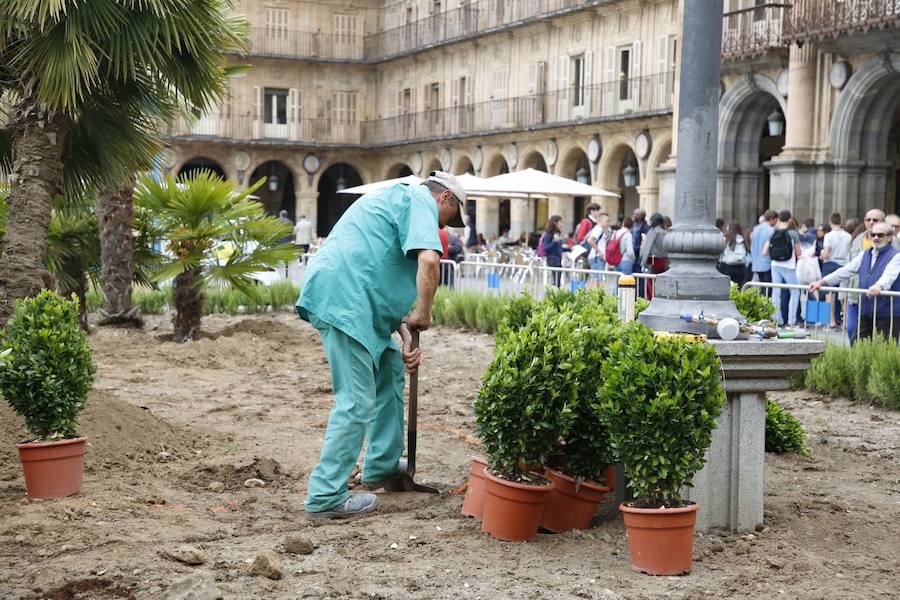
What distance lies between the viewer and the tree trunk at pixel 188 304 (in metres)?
12.6

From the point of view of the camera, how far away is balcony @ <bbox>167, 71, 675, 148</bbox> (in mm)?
30094

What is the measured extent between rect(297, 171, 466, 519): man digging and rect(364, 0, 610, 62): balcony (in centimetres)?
2645

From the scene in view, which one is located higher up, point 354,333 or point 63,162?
point 63,162

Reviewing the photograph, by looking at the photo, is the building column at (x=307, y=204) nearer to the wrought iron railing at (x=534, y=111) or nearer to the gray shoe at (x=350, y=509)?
the wrought iron railing at (x=534, y=111)

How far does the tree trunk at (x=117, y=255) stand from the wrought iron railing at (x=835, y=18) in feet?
41.9

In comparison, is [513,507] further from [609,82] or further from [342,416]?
[609,82]

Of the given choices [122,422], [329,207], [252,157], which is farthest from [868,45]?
[329,207]

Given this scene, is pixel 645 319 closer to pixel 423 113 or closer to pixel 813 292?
pixel 813 292

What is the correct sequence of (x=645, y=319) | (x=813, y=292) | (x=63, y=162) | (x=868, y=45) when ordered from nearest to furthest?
(x=645, y=319), (x=63, y=162), (x=813, y=292), (x=868, y=45)

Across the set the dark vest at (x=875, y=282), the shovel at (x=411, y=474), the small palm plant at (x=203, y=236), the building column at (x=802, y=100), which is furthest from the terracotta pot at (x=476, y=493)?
the building column at (x=802, y=100)

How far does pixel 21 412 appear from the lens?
597 centimetres

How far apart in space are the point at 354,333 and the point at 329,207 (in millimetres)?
42585

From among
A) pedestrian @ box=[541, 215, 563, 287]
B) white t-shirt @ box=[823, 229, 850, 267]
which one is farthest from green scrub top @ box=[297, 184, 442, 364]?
pedestrian @ box=[541, 215, 563, 287]

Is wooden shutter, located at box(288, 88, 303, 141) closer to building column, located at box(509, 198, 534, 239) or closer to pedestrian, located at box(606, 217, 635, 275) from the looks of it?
building column, located at box(509, 198, 534, 239)
